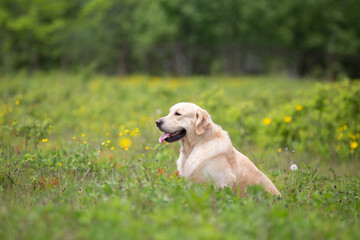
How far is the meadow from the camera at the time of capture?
247cm

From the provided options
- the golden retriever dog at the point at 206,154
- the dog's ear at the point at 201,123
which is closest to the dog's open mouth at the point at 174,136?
the golden retriever dog at the point at 206,154

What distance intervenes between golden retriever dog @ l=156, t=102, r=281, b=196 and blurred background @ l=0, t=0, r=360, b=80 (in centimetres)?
2113

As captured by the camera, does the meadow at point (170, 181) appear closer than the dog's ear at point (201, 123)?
Yes

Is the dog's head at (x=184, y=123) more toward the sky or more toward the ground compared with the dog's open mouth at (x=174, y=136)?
more toward the sky

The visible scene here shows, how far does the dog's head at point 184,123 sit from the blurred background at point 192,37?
829 inches

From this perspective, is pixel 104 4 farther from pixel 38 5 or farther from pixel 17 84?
pixel 17 84

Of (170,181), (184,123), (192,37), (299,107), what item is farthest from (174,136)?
(192,37)

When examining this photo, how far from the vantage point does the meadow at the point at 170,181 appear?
8.11 ft

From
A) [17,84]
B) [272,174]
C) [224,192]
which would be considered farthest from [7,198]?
[17,84]

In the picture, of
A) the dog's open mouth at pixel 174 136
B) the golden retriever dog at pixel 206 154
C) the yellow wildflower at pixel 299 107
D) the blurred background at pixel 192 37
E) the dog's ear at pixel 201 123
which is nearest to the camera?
the golden retriever dog at pixel 206 154

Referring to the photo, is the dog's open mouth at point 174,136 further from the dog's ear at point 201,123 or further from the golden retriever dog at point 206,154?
the dog's ear at point 201,123

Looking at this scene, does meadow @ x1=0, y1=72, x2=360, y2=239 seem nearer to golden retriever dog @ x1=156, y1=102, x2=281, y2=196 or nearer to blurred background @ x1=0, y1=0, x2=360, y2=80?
golden retriever dog @ x1=156, y1=102, x2=281, y2=196

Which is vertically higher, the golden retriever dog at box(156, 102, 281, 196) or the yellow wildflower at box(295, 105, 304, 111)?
the golden retriever dog at box(156, 102, 281, 196)

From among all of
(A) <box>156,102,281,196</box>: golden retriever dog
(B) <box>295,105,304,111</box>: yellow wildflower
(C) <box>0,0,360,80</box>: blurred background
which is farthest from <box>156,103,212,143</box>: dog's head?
(C) <box>0,0,360,80</box>: blurred background
